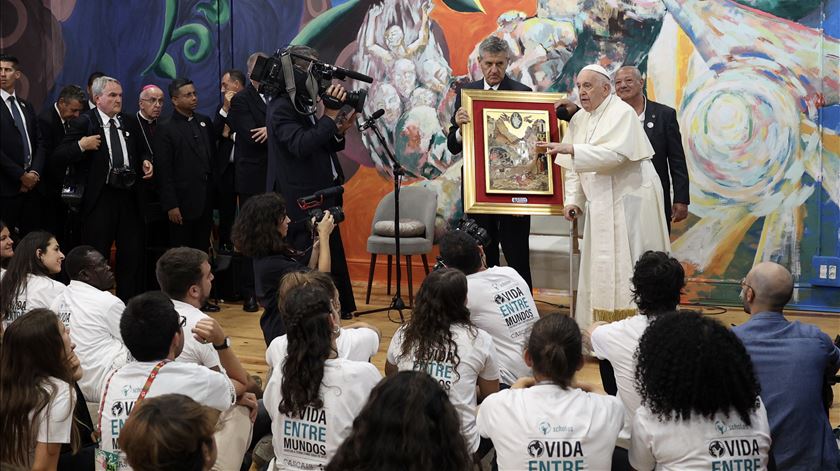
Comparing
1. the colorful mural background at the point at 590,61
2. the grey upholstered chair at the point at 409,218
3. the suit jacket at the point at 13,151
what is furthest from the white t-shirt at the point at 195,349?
Result: the colorful mural background at the point at 590,61

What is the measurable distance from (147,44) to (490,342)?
6091 millimetres

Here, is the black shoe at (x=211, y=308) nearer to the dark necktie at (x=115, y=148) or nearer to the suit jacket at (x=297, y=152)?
the dark necktie at (x=115, y=148)

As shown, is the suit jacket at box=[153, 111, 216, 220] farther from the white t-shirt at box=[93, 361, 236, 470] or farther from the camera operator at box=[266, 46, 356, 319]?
the white t-shirt at box=[93, 361, 236, 470]

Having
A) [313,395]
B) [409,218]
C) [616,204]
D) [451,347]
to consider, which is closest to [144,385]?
[313,395]

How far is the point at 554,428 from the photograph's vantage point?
2.76 meters

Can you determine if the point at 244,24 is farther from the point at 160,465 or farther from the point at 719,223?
the point at 160,465

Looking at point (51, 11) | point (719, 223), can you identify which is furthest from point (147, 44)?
point (719, 223)

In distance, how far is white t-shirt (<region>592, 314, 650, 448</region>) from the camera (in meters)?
3.45

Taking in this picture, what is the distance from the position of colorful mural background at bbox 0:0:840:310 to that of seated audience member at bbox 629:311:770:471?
4.59m

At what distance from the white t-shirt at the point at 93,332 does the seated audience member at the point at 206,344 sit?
0.35 m

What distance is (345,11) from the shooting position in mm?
8039

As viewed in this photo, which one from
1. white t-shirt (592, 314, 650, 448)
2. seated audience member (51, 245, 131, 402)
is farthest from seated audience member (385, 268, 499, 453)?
seated audience member (51, 245, 131, 402)

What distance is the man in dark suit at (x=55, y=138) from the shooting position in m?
7.26

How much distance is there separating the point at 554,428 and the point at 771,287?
106 cm
